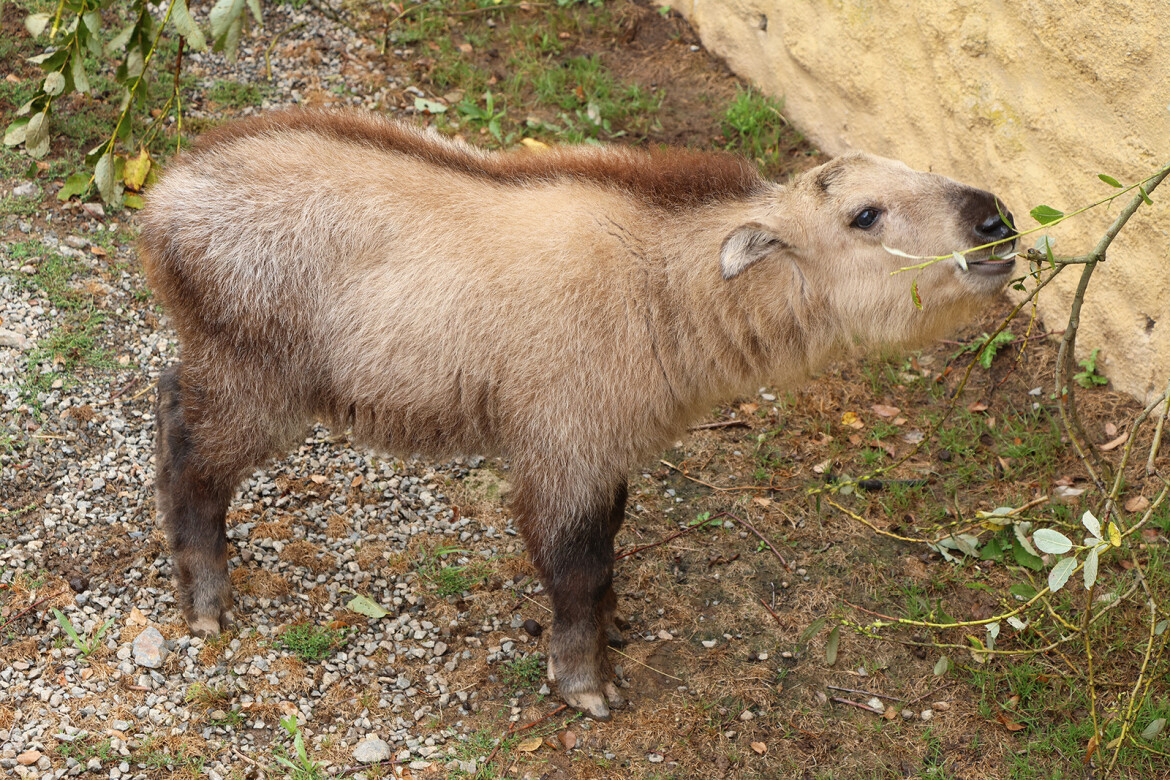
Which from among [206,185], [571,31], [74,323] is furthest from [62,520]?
[571,31]

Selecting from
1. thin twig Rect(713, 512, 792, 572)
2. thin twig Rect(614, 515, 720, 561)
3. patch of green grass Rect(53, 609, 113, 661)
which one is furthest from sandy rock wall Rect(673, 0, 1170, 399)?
patch of green grass Rect(53, 609, 113, 661)

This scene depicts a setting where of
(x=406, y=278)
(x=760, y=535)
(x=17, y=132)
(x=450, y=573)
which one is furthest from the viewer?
(x=17, y=132)

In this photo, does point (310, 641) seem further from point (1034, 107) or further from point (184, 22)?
point (1034, 107)

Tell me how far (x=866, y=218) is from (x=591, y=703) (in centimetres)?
203

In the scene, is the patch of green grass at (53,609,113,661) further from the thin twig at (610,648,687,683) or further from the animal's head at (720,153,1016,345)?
the animal's head at (720,153,1016,345)

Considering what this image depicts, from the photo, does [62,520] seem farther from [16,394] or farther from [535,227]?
[535,227]

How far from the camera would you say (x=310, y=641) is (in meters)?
4.09

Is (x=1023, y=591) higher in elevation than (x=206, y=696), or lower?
higher

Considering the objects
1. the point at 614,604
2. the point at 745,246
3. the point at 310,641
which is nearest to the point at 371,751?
the point at 310,641

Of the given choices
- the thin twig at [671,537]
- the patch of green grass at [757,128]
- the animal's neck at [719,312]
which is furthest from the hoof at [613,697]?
the patch of green grass at [757,128]

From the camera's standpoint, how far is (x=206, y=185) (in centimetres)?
371

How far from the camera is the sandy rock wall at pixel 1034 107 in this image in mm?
4492

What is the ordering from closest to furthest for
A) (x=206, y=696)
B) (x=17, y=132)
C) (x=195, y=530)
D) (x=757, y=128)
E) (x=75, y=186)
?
(x=206, y=696), (x=195, y=530), (x=17, y=132), (x=75, y=186), (x=757, y=128)

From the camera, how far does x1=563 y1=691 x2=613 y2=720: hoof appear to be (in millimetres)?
3904
